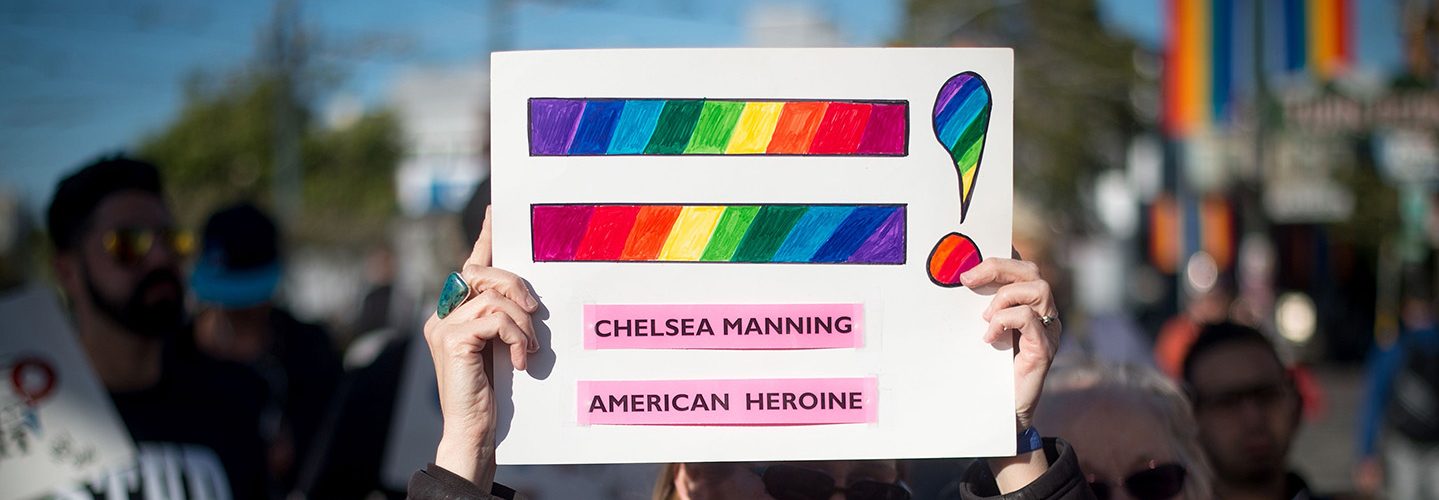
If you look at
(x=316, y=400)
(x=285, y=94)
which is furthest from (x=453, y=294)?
(x=285, y=94)

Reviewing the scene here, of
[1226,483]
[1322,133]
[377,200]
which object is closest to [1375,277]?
[1322,133]

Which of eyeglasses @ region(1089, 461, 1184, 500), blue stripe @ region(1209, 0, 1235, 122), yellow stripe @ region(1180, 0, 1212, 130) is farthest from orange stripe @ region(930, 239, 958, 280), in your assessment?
yellow stripe @ region(1180, 0, 1212, 130)

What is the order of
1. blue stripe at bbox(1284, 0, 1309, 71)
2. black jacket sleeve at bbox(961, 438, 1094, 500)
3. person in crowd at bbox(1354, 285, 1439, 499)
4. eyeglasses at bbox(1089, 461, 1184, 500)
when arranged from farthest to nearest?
blue stripe at bbox(1284, 0, 1309, 71) → person in crowd at bbox(1354, 285, 1439, 499) → eyeglasses at bbox(1089, 461, 1184, 500) → black jacket sleeve at bbox(961, 438, 1094, 500)

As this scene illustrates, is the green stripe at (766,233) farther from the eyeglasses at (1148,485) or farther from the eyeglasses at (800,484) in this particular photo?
the eyeglasses at (1148,485)

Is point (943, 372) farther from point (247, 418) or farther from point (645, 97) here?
point (247, 418)

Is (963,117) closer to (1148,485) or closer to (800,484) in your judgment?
(800,484)

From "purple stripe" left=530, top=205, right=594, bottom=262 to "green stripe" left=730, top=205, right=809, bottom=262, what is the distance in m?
0.22

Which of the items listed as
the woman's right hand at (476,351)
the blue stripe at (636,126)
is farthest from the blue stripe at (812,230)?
the woman's right hand at (476,351)

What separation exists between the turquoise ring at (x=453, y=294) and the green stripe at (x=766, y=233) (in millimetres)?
376

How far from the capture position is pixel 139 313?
120 inches

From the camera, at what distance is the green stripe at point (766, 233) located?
178cm

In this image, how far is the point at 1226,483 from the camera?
2.79 m

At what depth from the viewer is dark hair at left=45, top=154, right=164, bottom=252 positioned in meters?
3.05

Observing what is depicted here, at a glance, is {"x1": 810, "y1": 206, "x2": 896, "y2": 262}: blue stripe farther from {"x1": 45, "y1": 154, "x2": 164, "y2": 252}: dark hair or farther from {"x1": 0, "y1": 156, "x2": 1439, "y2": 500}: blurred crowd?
{"x1": 45, "y1": 154, "x2": 164, "y2": 252}: dark hair
